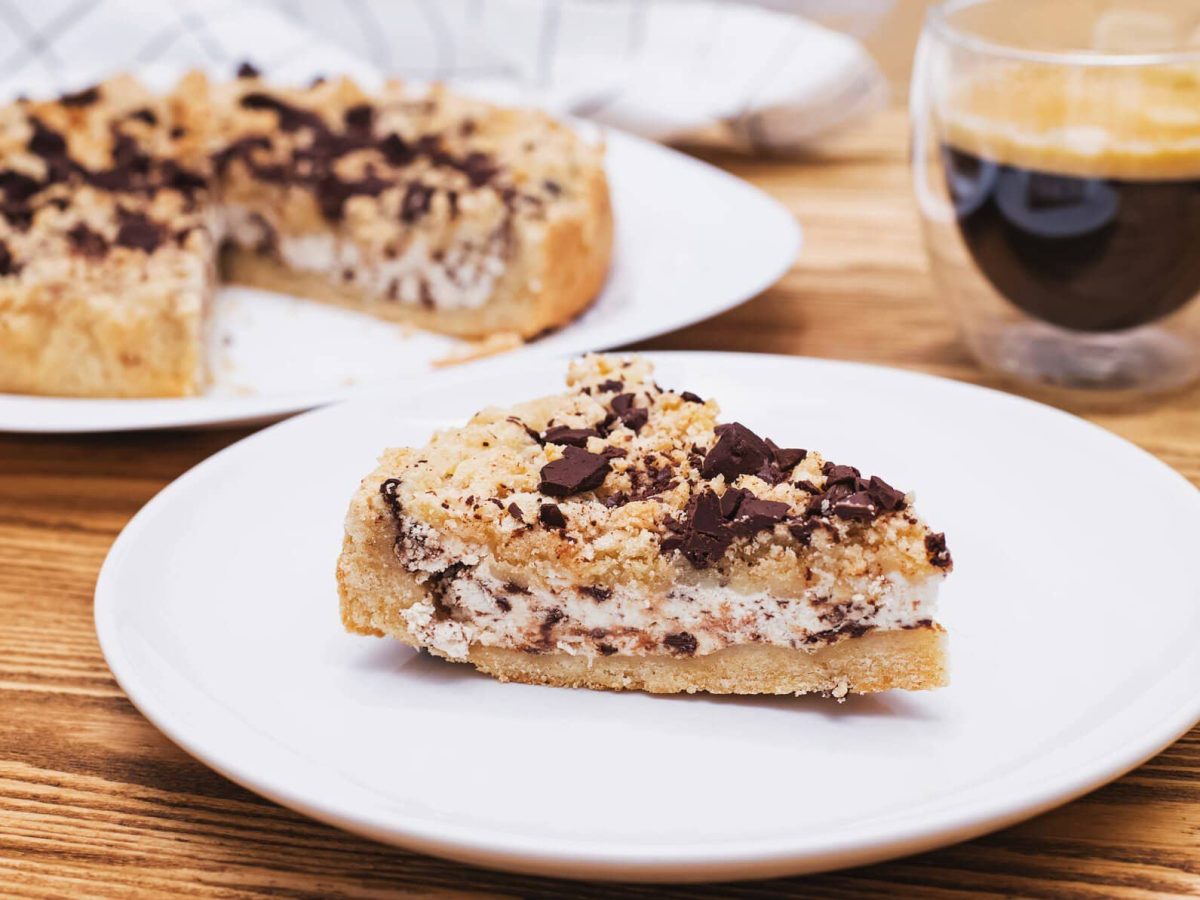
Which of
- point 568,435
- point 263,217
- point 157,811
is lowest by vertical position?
point 263,217

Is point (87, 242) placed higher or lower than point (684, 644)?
lower

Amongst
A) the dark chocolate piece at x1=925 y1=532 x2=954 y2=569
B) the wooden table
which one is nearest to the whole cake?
the wooden table

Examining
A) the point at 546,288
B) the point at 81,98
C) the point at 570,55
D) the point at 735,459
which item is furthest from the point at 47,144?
the point at 735,459

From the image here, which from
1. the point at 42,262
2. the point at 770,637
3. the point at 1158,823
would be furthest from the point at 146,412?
the point at 1158,823

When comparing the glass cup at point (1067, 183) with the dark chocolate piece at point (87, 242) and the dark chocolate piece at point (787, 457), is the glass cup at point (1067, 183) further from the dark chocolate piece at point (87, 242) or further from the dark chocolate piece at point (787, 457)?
the dark chocolate piece at point (87, 242)

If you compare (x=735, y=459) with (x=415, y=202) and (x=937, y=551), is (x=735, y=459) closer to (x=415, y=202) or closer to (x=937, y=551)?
(x=937, y=551)

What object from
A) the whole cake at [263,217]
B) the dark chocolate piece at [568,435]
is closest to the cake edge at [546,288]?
the whole cake at [263,217]

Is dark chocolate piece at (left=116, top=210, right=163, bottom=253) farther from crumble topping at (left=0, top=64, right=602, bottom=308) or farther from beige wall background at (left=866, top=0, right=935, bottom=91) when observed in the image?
beige wall background at (left=866, top=0, right=935, bottom=91)
